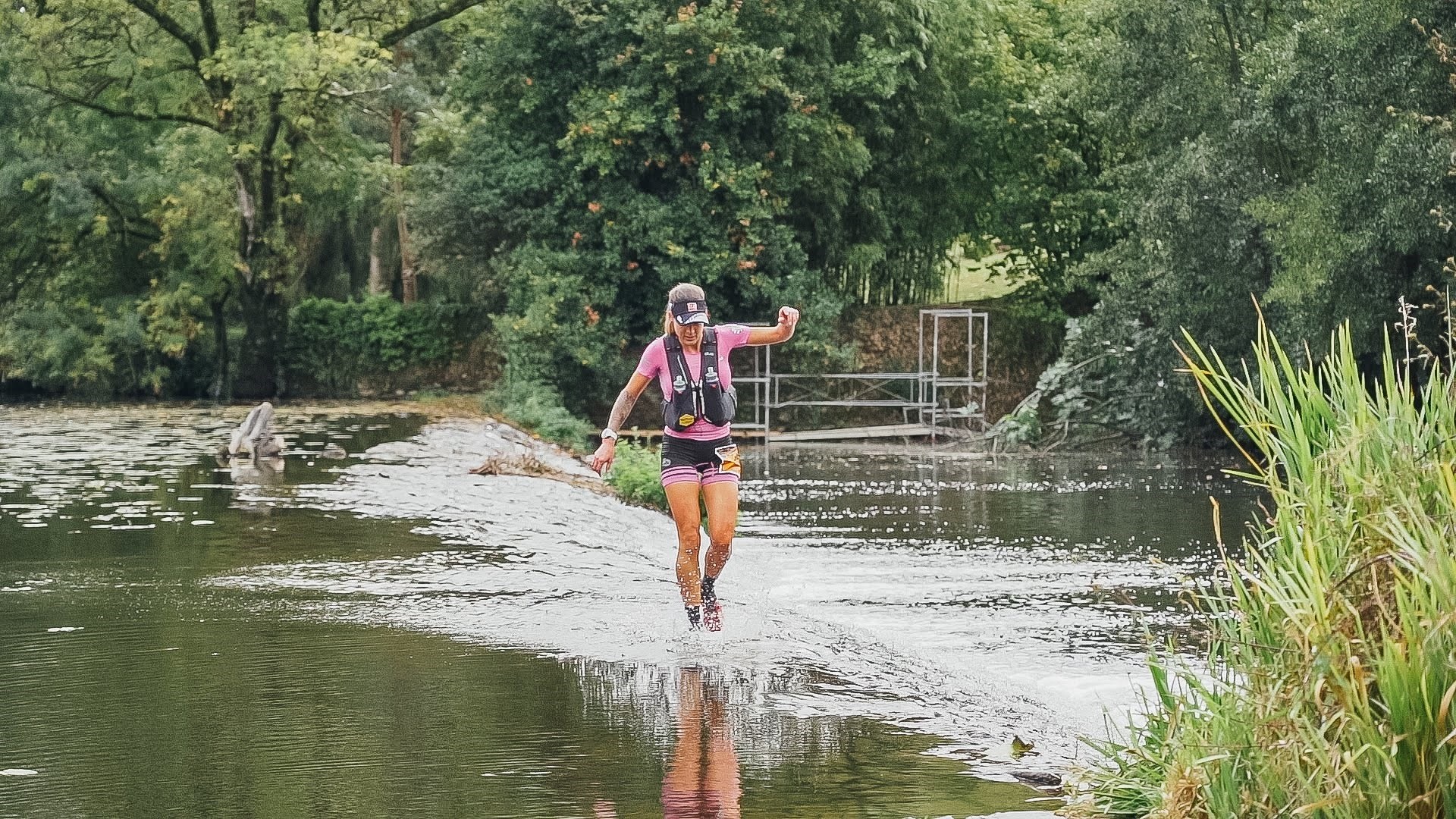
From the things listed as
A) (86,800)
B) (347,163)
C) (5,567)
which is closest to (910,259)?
(347,163)

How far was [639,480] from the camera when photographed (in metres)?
18.7

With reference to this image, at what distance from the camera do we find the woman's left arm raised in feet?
33.4

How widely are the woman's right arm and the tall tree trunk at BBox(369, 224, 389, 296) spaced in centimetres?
3976

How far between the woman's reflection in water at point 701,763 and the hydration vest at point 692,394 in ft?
6.43

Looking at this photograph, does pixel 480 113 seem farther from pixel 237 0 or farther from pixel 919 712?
pixel 919 712

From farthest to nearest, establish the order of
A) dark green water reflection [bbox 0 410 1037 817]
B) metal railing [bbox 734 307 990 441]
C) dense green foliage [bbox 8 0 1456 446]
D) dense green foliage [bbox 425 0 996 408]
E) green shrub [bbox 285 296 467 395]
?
green shrub [bbox 285 296 467 395] < metal railing [bbox 734 307 990 441] < dense green foliage [bbox 425 0 996 408] < dense green foliage [bbox 8 0 1456 446] < dark green water reflection [bbox 0 410 1037 817]

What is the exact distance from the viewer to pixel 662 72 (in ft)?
108

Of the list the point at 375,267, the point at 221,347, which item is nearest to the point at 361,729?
the point at 221,347

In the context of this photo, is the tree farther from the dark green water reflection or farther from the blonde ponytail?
the blonde ponytail

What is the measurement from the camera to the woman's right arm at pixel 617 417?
33.0ft

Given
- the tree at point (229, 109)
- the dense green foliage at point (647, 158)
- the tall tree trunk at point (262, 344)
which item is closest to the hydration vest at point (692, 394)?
the dense green foliage at point (647, 158)

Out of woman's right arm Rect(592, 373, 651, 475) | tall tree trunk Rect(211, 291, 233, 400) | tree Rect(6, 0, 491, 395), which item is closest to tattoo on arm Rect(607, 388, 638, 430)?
woman's right arm Rect(592, 373, 651, 475)

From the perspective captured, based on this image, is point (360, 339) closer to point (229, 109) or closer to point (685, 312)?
point (229, 109)

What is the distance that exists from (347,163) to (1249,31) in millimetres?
24020
